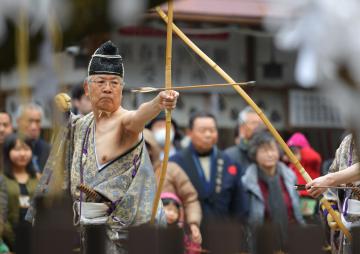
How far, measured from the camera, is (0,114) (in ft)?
23.4

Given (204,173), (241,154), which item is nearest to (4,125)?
(204,173)

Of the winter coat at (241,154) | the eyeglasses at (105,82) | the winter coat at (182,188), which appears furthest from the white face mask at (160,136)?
the eyeglasses at (105,82)

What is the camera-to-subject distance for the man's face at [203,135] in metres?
7.10

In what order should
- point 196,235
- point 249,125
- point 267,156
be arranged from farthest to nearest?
point 249,125, point 267,156, point 196,235

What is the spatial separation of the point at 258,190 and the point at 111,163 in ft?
5.32

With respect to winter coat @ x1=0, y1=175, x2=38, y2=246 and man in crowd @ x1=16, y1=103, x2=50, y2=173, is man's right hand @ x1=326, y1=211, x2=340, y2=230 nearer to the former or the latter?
winter coat @ x1=0, y1=175, x2=38, y2=246

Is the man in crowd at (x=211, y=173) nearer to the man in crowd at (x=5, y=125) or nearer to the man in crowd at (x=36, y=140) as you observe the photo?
the man in crowd at (x=36, y=140)

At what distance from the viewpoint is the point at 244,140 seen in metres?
7.53

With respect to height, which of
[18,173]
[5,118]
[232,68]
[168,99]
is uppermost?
[232,68]

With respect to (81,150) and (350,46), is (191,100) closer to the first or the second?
(81,150)

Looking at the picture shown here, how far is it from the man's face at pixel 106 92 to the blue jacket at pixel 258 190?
1.55m

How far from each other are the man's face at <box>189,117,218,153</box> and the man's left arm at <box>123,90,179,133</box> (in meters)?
1.49

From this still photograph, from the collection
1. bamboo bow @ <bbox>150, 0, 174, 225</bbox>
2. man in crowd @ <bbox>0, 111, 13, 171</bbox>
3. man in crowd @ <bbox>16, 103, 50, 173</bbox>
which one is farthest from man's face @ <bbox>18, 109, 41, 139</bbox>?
bamboo bow @ <bbox>150, 0, 174, 225</bbox>

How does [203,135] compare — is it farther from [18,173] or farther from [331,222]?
[331,222]
